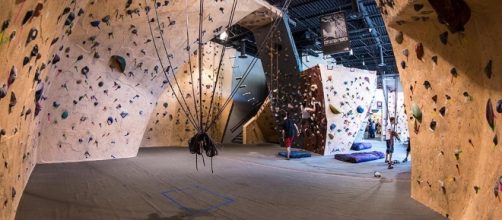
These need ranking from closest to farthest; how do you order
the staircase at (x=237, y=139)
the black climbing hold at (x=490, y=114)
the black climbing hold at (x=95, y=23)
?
the black climbing hold at (x=490, y=114) → the black climbing hold at (x=95, y=23) → the staircase at (x=237, y=139)

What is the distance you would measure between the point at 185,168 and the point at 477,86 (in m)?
4.26

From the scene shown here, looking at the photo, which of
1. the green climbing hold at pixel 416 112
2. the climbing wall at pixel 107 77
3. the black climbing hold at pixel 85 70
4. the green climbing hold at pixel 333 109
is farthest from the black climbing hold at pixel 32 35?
the green climbing hold at pixel 333 109

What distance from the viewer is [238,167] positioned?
543cm

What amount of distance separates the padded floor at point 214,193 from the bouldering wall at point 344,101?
202cm

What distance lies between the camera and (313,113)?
7590 mm

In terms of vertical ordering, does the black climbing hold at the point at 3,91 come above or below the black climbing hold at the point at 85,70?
below

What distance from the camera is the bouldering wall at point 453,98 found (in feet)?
6.36

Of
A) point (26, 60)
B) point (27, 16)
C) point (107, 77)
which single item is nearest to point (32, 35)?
point (26, 60)

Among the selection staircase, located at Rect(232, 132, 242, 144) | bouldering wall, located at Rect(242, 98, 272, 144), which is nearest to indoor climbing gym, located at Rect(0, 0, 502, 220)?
bouldering wall, located at Rect(242, 98, 272, 144)

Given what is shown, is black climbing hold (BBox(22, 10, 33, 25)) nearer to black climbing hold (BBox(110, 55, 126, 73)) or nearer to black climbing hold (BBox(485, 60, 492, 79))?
black climbing hold (BBox(485, 60, 492, 79))

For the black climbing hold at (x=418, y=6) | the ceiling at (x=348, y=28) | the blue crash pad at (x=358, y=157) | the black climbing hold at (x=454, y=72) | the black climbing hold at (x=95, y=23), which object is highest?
the ceiling at (x=348, y=28)

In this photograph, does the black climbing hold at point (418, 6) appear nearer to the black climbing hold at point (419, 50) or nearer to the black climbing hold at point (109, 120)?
the black climbing hold at point (419, 50)

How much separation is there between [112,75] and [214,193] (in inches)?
144

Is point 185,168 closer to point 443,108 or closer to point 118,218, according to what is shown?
point 118,218
